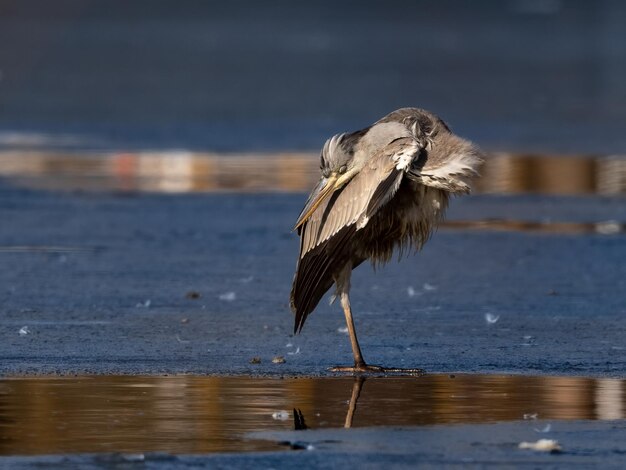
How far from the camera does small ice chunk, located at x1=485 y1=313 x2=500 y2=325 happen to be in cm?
1036

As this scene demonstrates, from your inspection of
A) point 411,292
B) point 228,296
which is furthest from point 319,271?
point 411,292

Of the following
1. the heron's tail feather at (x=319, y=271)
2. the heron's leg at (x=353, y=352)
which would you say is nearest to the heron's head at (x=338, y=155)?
the heron's tail feather at (x=319, y=271)

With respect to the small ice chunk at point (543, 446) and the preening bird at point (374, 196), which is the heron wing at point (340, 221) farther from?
the small ice chunk at point (543, 446)

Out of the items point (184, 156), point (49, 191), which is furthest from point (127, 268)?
point (184, 156)

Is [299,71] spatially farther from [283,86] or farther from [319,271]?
[319,271]

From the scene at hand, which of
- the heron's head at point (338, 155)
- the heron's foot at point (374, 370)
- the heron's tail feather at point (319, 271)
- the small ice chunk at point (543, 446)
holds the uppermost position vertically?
the heron's head at point (338, 155)

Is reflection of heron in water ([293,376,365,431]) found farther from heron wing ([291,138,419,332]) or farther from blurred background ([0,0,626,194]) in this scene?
blurred background ([0,0,626,194])

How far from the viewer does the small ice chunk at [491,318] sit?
1036 cm

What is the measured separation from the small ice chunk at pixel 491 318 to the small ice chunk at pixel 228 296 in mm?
1766

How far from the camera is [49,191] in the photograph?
56.1ft

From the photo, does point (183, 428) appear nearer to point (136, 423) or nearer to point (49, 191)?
point (136, 423)

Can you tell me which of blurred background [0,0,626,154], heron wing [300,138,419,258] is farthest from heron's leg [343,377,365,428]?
blurred background [0,0,626,154]

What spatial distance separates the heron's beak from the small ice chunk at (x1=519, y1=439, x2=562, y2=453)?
8.98ft

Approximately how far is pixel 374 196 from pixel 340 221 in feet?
1.17
